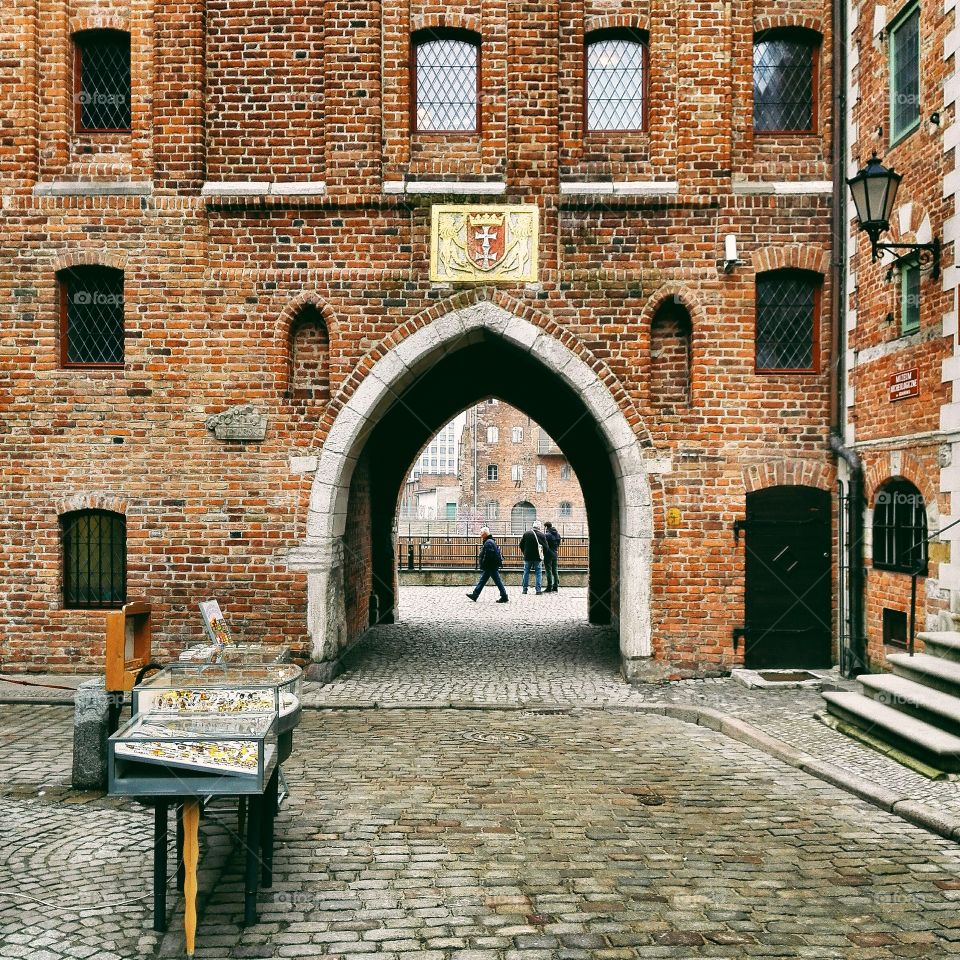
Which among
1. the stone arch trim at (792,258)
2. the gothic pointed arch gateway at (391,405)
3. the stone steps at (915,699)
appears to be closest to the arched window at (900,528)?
the stone steps at (915,699)

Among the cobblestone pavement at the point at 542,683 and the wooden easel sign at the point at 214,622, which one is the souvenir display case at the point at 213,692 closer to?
the wooden easel sign at the point at 214,622

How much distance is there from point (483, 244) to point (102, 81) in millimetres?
5292

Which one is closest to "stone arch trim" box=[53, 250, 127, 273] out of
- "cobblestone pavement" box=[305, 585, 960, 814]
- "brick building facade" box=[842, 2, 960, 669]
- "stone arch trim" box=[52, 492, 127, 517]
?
"stone arch trim" box=[52, 492, 127, 517]

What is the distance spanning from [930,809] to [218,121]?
10.2 meters

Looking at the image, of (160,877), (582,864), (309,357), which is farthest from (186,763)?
(309,357)

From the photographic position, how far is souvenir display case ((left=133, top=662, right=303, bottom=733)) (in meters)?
4.52

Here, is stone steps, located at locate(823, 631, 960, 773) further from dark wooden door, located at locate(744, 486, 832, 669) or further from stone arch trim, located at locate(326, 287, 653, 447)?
stone arch trim, located at locate(326, 287, 653, 447)

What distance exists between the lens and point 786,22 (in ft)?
33.8

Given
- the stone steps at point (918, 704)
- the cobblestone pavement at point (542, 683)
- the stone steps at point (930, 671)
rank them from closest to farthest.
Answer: the stone steps at point (918, 704)
the stone steps at point (930, 671)
the cobblestone pavement at point (542, 683)

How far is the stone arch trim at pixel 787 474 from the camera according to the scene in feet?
33.1

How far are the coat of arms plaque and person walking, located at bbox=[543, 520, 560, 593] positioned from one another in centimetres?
1033

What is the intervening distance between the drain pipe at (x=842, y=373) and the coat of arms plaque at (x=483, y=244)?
3595 mm

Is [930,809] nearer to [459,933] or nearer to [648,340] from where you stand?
[459,933]

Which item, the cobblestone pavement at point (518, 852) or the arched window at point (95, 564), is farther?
the arched window at point (95, 564)
